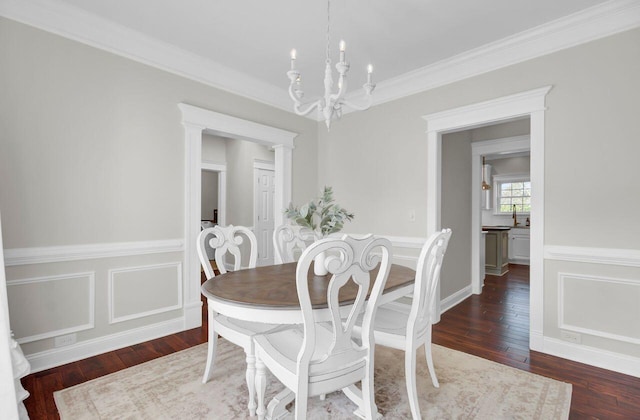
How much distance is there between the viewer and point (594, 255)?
2402mm

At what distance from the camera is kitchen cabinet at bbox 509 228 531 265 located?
6.87 metres

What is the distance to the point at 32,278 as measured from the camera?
7.47 ft

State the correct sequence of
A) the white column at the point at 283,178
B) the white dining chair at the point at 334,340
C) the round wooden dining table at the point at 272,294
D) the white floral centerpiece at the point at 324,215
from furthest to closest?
the white column at the point at 283,178, the white floral centerpiece at the point at 324,215, the round wooden dining table at the point at 272,294, the white dining chair at the point at 334,340

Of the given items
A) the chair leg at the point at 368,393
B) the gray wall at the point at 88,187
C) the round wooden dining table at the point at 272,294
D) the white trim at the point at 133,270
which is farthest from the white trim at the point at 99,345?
the chair leg at the point at 368,393

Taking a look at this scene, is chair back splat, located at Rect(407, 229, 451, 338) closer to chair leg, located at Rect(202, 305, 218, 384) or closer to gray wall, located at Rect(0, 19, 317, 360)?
chair leg, located at Rect(202, 305, 218, 384)

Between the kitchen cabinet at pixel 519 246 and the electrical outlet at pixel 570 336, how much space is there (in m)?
4.97

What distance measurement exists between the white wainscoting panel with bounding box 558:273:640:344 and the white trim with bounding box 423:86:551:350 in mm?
169

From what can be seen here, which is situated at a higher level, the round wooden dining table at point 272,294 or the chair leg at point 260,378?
the round wooden dining table at point 272,294

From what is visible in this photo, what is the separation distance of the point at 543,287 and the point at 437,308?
1.06 m

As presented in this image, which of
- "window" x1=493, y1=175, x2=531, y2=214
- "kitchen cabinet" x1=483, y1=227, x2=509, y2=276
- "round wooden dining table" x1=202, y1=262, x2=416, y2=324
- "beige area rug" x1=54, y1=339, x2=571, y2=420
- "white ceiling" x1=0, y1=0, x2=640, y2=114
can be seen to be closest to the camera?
"round wooden dining table" x1=202, y1=262, x2=416, y2=324

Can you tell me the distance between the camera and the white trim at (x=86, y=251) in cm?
222

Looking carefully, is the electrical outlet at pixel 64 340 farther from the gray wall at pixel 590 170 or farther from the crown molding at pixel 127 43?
the gray wall at pixel 590 170

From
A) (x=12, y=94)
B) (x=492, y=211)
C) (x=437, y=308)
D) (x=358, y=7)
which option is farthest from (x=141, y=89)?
(x=492, y=211)

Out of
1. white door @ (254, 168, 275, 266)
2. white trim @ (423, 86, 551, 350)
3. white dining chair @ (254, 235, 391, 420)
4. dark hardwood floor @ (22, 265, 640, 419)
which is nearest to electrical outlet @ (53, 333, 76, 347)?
dark hardwood floor @ (22, 265, 640, 419)
